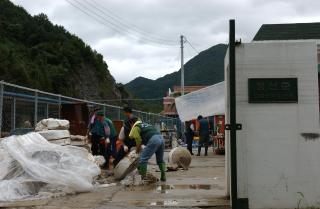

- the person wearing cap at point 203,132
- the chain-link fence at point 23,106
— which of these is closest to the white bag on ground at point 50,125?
the chain-link fence at point 23,106

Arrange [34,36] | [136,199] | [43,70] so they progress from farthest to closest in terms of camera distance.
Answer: [34,36], [43,70], [136,199]

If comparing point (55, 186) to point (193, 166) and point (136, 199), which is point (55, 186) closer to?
point (136, 199)

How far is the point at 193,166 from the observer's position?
1675 centimetres

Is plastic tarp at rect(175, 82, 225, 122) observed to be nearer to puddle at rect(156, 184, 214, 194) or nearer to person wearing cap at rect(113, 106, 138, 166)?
person wearing cap at rect(113, 106, 138, 166)

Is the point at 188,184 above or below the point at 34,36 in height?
below

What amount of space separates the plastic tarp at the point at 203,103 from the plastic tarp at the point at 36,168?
9637 millimetres

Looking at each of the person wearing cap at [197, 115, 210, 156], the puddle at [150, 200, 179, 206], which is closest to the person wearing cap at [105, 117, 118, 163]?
the puddle at [150, 200, 179, 206]

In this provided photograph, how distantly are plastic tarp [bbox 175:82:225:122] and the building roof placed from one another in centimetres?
361

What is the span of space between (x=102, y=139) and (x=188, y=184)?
382 cm

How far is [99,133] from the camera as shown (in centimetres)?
1469

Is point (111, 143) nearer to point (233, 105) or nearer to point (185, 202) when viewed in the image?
point (185, 202)

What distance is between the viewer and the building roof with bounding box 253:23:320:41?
1586 centimetres

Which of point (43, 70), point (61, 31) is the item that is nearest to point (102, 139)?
point (43, 70)

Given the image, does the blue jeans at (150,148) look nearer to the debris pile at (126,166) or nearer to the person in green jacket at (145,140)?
the person in green jacket at (145,140)
